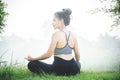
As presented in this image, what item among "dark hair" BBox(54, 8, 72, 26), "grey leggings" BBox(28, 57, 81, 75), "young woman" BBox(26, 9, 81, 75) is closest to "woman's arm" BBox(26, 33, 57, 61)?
"young woman" BBox(26, 9, 81, 75)

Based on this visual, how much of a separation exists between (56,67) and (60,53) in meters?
0.40

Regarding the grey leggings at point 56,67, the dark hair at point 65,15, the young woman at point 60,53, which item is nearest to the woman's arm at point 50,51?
the young woman at point 60,53

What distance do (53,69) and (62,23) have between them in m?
1.29

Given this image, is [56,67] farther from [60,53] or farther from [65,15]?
[65,15]

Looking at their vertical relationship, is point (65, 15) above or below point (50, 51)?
above

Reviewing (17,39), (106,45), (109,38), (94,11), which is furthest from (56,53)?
(17,39)

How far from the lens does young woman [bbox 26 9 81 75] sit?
22.9 feet

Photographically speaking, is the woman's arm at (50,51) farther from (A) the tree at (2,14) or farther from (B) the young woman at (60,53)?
(A) the tree at (2,14)

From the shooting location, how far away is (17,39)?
115ft

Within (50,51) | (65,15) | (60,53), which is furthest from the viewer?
(65,15)

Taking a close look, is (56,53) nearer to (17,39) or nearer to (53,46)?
(53,46)

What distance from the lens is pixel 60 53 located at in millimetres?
7027

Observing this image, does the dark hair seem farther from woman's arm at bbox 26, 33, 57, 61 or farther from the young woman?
woman's arm at bbox 26, 33, 57, 61

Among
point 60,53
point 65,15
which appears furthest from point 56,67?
point 65,15
